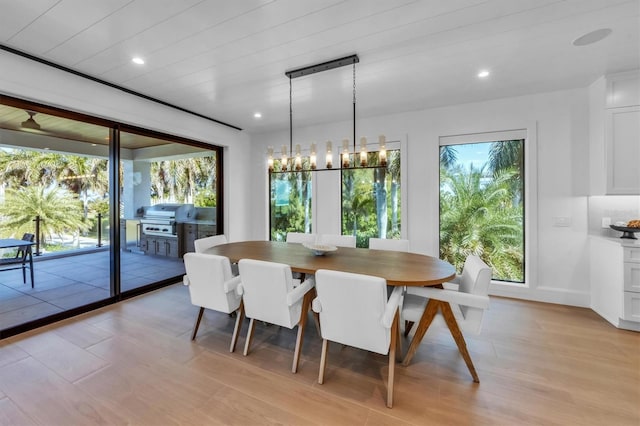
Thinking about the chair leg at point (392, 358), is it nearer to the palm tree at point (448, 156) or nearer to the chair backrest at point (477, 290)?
the chair backrest at point (477, 290)

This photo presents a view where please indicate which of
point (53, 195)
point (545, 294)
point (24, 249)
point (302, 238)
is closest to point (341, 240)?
point (302, 238)

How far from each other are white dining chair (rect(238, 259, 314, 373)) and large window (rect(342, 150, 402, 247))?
246 cm

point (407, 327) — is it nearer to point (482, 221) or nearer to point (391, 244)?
point (391, 244)

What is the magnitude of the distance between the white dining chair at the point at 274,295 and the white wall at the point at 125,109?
270cm

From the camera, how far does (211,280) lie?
234 centimetres

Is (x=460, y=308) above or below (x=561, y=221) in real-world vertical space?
below

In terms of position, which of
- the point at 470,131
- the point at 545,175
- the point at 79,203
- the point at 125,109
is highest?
the point at 125,109

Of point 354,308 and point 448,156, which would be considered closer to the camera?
point 354,308

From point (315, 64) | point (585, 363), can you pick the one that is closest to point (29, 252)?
point (315, 64)

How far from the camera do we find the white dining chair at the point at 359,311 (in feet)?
5.49

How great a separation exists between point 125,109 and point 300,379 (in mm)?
3714

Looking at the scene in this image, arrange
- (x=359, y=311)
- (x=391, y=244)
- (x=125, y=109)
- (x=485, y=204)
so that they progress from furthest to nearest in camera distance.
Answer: (x=485, y=204) < (x=125, y=109) < (x=391, y=244) < (x=359, y=311)

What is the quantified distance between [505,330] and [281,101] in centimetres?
382

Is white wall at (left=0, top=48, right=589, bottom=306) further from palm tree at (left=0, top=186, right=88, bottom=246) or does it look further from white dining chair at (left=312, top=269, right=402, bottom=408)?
white dining chair at (left=312, top=269, right=402, bottom=408)
